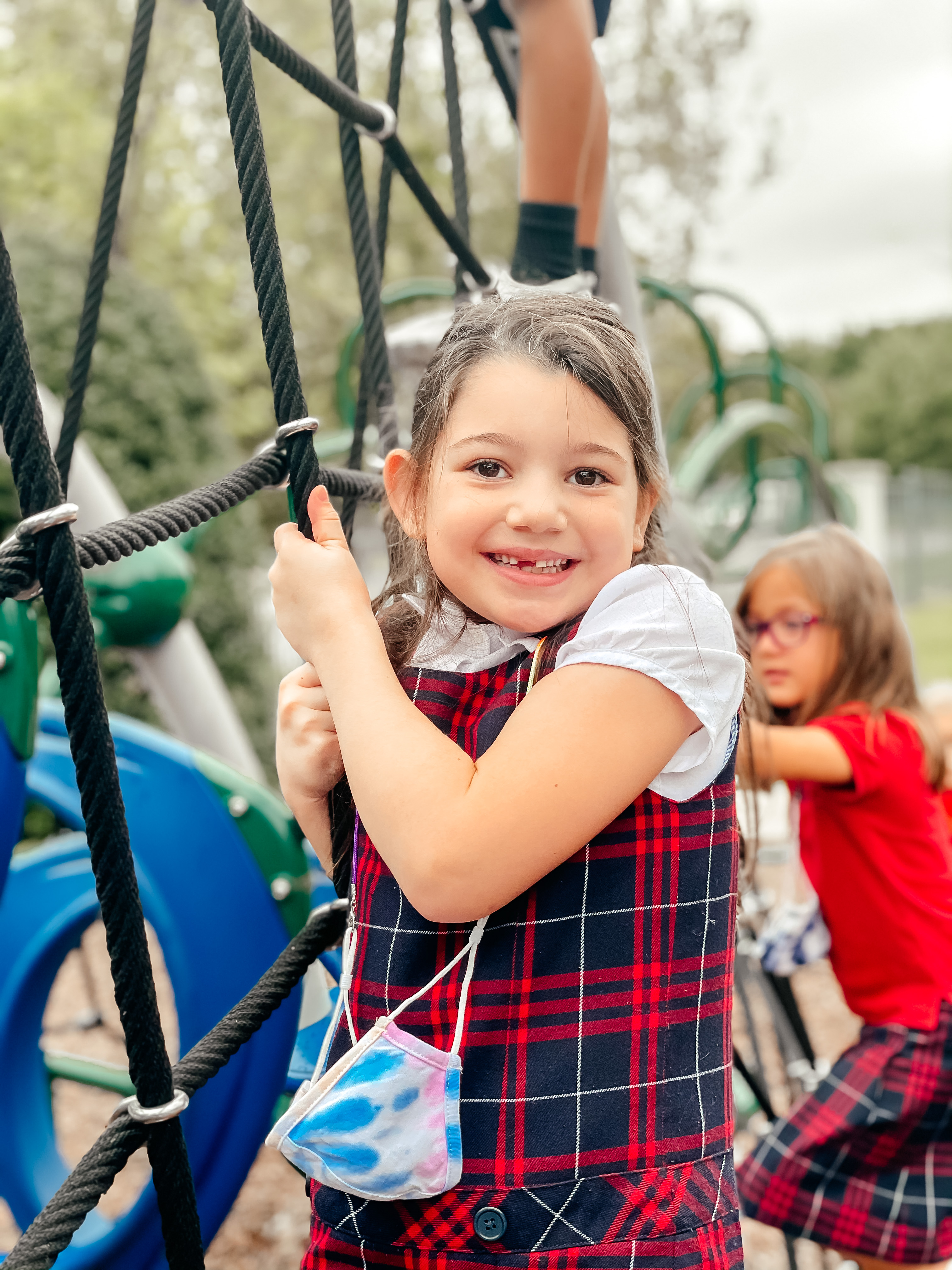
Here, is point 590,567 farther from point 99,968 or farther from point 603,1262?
point 99,968

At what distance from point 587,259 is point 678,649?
4.08 feet

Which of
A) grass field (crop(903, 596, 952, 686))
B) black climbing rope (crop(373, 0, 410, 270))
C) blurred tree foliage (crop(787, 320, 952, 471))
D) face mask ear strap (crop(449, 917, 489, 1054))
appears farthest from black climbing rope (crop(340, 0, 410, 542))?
blurred tree foliage (crop(787, 320, 952, 471))

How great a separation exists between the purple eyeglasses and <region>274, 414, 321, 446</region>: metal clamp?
124cm

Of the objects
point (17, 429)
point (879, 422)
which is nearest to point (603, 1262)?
point (17, 429)

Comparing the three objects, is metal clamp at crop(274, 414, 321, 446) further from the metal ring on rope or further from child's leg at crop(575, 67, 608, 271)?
child's leg at crop(575, 67, 608, 271)

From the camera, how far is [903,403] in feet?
127

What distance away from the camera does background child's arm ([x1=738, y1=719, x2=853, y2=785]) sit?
178cm

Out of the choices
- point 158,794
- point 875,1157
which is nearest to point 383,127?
point 158,794

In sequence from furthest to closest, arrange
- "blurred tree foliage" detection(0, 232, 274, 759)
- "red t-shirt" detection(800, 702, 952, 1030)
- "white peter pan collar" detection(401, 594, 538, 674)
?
"blurred tree foliage" detection(0, 232, 274, 759) → "red t-shirt" detection(800, 702, 952, 1030) → "white peter pan collar" detection(401, 594, 538, 674)

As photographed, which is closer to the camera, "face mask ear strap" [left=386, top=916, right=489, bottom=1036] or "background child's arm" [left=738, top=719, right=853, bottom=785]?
"face mask ear strap" [left=386, top=916, right=489, bottom=1036]

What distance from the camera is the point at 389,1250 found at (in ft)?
3.05

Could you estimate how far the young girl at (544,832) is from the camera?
0.87 m

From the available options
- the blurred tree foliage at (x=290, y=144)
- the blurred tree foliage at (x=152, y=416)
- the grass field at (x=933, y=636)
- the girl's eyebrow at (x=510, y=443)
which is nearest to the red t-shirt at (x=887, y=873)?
the girl's eyebrow at (x=510, y=443)

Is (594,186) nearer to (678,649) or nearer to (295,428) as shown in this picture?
(295,428)
